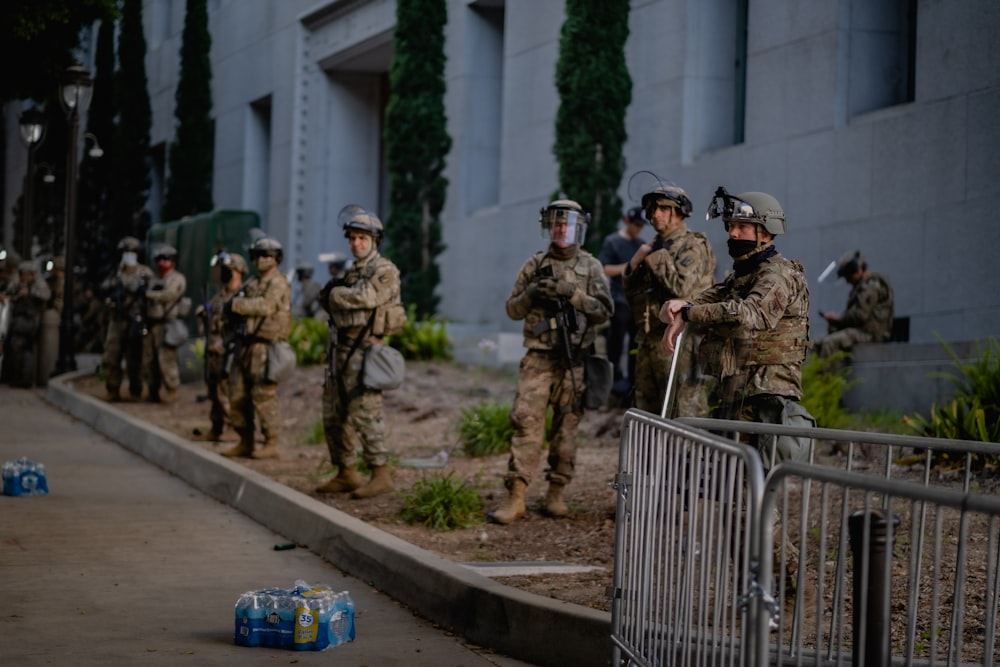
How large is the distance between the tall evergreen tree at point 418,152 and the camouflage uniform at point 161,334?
6.51 meters

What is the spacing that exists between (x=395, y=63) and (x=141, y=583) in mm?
18529

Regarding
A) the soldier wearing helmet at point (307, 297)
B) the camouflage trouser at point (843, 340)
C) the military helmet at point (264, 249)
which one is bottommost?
the camouflage trouser at point (843, 340)

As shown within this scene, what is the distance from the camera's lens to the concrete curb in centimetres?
634

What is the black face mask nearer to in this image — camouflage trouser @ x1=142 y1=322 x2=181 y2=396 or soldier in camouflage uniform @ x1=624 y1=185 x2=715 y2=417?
soldier in camouflage uniform @ x1=624 y1=185 x2=715 y2=417

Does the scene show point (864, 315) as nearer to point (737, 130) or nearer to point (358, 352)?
point (737, 130)

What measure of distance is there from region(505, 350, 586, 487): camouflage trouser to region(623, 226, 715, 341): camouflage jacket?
70cm

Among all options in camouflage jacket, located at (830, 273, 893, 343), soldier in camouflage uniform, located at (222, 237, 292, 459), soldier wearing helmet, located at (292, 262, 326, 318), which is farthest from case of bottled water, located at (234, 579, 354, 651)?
soldier wearing helmet, located at (292, 262, 326, 318)

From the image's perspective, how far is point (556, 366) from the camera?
10.0 meters

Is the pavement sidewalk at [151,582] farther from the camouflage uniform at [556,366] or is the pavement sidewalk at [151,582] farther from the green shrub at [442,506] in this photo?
the camouflage uniform at [556,366]

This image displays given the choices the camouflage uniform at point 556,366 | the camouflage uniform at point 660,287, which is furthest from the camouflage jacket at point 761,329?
the camouflage uniform at point 556,366

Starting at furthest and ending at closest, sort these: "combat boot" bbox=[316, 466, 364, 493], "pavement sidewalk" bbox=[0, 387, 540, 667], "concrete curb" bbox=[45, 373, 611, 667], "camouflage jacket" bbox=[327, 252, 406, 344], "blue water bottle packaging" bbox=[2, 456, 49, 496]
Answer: "blue water bottle packaging" bbox=[2, 456, 49, 496] → "combat boot" bbox=[316, 466, 364, 493] → "camouflage jacket" bbox=[327, 252, 406, 344] → "pavement sidewalk" bbox=[0, 387, 540, 667] → "concrete curb" bbox=[45, 373, 611, 667]

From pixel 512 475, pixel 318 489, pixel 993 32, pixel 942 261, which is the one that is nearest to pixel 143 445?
pixel 318 489

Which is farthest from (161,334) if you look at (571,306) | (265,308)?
(571,306)

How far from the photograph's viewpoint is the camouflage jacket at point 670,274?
928 cm
